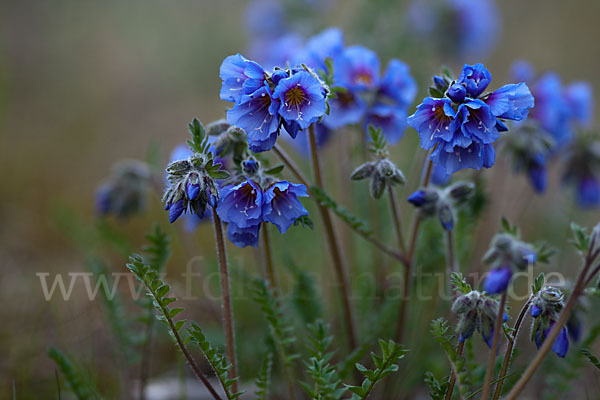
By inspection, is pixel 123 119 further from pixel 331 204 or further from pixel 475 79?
pixel 475 79

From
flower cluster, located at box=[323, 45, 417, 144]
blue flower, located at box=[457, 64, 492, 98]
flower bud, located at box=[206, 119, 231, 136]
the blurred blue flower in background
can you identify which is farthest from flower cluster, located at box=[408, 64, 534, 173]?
the blurred blue flower in background

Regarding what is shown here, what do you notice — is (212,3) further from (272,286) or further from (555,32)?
(272,286)

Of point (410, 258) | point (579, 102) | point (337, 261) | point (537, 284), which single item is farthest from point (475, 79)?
point (579, 102)

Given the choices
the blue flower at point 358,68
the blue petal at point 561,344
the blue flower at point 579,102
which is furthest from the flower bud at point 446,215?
the blue flower at point 579,102

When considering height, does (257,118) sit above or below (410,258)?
above

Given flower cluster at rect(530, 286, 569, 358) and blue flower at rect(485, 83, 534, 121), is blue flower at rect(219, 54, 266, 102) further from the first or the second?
flower cluster at rect(530, 286, 569, 358)

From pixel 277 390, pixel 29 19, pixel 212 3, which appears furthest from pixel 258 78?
pixel 212 3

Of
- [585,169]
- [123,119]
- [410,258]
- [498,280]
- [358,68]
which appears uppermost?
[123,119]
